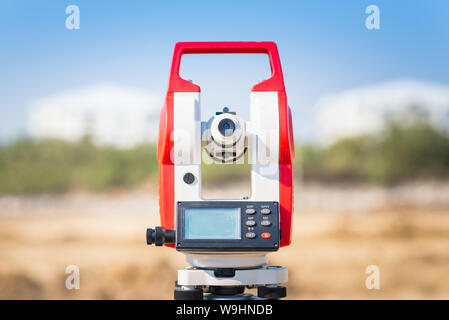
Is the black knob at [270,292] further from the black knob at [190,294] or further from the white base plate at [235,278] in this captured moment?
the black knob at [190,294]

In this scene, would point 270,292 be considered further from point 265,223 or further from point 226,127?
point 226,127

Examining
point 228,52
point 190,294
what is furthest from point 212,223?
point 228,52

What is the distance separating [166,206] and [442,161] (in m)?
11.8

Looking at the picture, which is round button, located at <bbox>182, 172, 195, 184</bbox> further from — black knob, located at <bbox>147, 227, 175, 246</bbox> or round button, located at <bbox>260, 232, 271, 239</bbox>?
round button, located at <bbox>260, 232, 271, 239</bbox>

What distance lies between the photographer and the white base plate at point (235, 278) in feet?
6.59

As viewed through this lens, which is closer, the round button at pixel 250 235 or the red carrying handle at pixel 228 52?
the round button at pixel 250 235

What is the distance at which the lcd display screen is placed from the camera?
1944 mm

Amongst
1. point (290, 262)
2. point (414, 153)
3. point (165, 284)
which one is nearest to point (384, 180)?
point (414, 153)

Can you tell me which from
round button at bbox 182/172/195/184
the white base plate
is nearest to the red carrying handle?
round button at bbox 182/172/195/184

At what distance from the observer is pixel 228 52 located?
214cm

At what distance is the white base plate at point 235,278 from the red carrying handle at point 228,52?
2.44 ft

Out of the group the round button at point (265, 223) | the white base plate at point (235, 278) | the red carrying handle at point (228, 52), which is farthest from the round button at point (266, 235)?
the red carrying handle at point (228, 52)

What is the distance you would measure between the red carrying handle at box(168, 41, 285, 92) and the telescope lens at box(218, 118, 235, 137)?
180 mm
